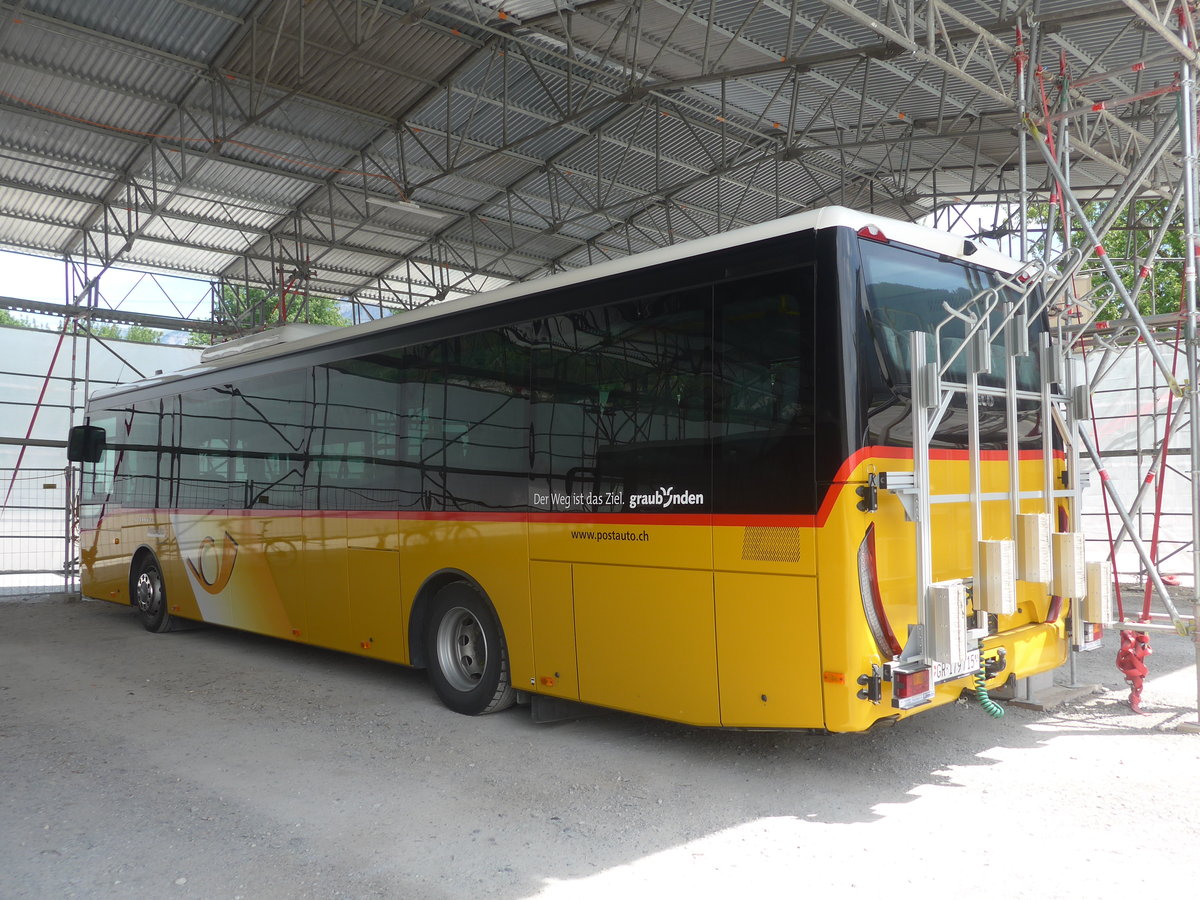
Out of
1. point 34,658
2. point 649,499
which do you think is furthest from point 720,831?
point 34,658

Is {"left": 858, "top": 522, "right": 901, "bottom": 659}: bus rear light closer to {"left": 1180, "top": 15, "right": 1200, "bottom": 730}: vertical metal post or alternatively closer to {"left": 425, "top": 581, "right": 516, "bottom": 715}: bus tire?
{"left": 425, "top": 581, "right": 516, "bottom": 715}: bus tire

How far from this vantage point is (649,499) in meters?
5.61

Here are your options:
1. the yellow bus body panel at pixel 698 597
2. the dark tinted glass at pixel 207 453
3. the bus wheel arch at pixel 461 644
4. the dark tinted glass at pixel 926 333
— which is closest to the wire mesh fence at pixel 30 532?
the dark tinted glass at pixel 207 453

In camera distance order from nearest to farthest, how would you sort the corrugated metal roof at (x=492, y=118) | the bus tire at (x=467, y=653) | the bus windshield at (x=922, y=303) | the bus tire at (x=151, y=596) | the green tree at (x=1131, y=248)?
the bus windshield at (x=922, y=303)
the bus tire at (x=467, y=653)
the green tree at (x=1131, y=248)
the bus tire at (x=151, y=596)
the corrugated metal roof at (x=492, y=118)

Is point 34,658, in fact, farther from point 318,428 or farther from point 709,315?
point 709,315

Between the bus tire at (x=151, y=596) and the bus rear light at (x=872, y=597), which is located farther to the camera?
the bus tire at (x=151, y=596)

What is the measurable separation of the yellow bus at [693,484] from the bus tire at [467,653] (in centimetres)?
2

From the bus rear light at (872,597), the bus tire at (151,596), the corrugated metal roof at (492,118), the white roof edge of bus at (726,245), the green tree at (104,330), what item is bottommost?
the bus tire at (151,596)

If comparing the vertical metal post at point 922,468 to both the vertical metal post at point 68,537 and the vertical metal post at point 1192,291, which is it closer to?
the vertical metal post at point 1192,291

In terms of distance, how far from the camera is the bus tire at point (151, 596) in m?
11.3

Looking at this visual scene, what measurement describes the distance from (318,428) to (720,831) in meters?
5.22

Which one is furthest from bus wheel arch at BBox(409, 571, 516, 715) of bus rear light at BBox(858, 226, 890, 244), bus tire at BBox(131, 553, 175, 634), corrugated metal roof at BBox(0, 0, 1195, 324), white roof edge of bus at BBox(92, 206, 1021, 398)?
corrugated metal roof at BBox(0, 0, 1195, 324)

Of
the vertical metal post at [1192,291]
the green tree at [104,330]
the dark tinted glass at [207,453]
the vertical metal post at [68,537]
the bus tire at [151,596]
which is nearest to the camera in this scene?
the vertical metal post at [1192,291]

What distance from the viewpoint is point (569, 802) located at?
5.11 metres
